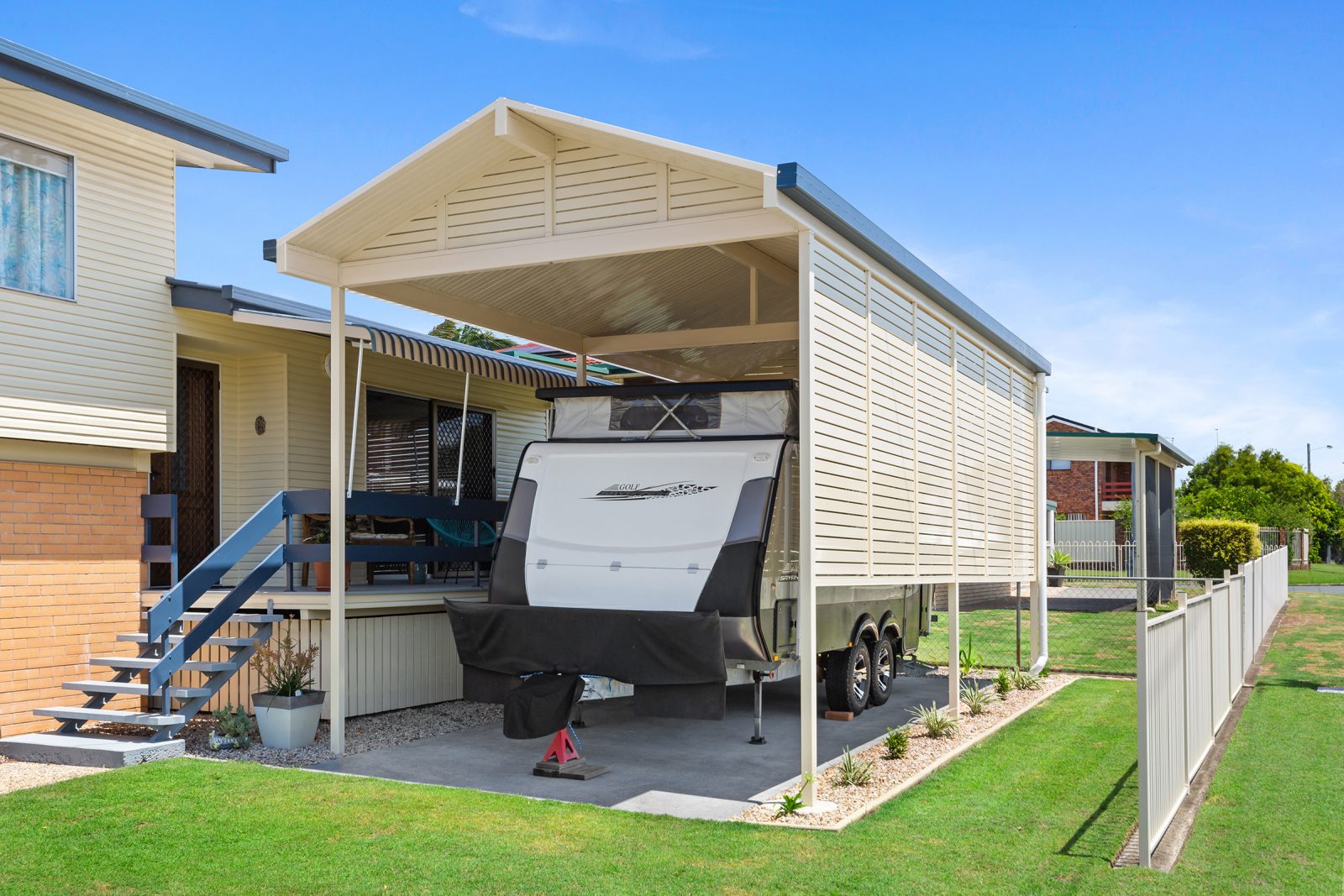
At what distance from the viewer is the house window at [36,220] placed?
32.8ft

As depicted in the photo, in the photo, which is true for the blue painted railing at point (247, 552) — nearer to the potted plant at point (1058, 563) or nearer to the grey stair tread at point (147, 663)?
the grey stair tread at point (147, 663)

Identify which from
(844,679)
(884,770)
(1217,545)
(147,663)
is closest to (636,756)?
(884,770)

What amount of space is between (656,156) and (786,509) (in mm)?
2750

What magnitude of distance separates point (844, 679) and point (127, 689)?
601 cm

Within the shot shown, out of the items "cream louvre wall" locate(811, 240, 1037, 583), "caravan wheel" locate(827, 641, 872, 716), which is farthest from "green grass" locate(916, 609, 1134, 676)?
"caravan wheel" locate(827, 641, 872, 716)

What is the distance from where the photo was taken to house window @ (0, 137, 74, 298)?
999cm

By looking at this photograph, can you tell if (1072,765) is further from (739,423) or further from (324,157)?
(324,157)

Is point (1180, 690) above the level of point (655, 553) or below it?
below

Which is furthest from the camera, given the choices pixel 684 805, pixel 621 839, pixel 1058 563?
pixel 1058 563

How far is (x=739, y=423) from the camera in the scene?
9.09m

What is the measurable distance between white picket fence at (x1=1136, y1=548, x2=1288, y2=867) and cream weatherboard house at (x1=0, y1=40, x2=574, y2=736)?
6462 millimetres

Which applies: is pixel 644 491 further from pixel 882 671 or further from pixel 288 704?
pixel 882 671

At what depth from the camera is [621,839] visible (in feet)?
20.4

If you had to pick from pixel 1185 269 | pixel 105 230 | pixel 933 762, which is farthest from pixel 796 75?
pixel 1185 269
